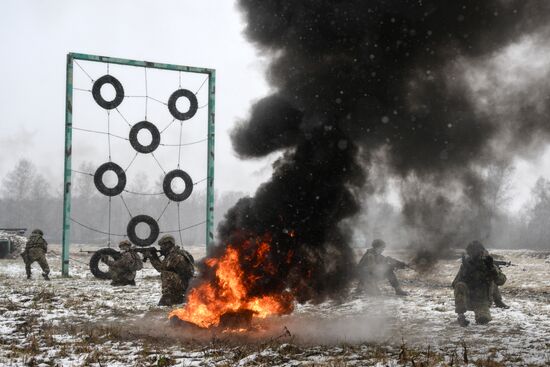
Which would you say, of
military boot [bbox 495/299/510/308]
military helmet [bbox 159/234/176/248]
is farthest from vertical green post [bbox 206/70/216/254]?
military boot [bbox 495/299/510/308]

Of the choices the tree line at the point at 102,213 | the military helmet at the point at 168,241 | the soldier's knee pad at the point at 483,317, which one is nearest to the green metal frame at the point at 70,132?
the military helmet at the point at 168,241

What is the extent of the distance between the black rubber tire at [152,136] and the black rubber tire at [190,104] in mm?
1026

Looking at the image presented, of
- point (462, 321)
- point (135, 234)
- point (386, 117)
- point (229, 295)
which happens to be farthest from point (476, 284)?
point (135, 234)

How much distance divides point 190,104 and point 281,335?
1387 centimetres

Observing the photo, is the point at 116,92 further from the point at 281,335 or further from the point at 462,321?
the point at 462,321

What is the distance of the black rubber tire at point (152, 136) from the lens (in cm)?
1880

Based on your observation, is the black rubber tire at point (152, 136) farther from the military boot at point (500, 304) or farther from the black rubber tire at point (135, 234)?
the military boot at point (500, 304)

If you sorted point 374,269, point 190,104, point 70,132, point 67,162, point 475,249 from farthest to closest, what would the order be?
1. point 190,104
2. point 70,132
3. point 67,162
4. point 374,269
5. point 475,249

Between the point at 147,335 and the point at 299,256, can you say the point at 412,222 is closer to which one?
the point at 299,256

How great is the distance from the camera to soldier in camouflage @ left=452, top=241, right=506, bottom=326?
8938mm

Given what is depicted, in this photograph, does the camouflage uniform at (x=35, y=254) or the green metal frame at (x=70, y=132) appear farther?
the green metal frame at (x=70, y=132)

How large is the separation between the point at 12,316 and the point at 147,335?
3235mm

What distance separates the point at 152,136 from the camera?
62.4 ft

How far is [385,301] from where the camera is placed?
1231 centimetres
